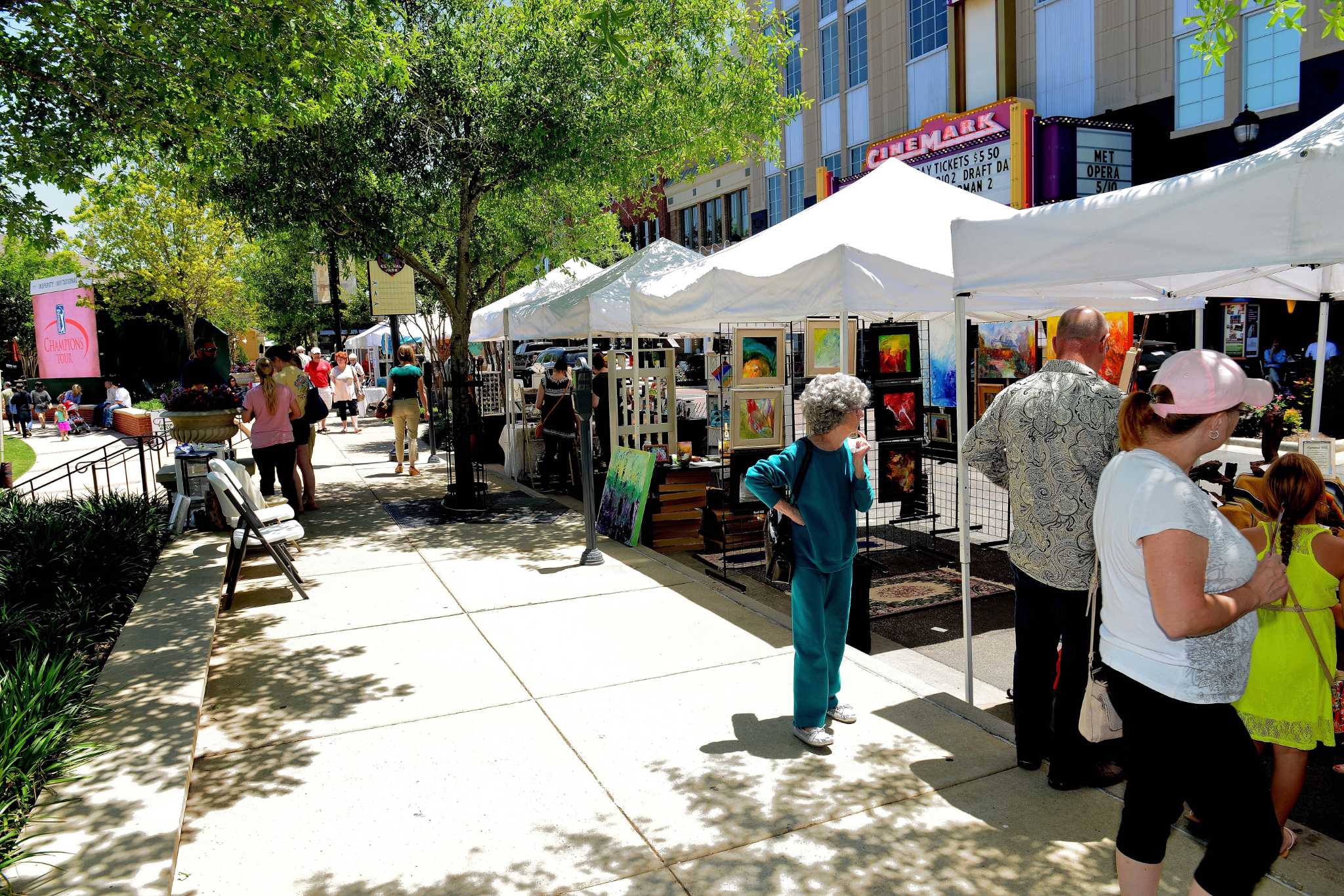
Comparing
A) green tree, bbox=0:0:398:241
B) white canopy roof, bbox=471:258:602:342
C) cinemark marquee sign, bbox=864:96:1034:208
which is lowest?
white canopy roof, bbox=471:258:602:342

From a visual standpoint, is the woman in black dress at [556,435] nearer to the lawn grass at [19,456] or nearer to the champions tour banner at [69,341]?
the lawn grass at [19,456]

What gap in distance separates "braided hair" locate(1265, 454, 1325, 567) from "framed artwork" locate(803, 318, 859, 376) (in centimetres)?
457

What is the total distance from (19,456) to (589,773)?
18.0 meters

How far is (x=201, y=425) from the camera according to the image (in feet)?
32.8

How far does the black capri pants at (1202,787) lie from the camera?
2.34 metres

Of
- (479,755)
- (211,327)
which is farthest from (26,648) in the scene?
(211,327)

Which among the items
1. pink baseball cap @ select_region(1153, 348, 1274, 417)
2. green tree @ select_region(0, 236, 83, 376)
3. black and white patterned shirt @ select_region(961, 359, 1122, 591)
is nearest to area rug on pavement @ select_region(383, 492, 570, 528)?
black and white patterned shirt @ select_region(961, 359, 1122, 591)

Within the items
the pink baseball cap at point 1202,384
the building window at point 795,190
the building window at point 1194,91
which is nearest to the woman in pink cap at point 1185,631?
the pink baseball cap at point 1202,384

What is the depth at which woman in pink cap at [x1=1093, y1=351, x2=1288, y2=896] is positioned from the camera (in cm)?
235

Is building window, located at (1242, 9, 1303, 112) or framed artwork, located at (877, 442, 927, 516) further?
building window, located at (1242, 9, 1303, 112)

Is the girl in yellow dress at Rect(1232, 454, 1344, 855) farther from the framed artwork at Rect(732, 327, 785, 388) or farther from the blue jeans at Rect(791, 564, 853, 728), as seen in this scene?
the framed artwork at Rect(732, 327, 785, 388)

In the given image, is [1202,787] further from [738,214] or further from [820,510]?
[738,214]

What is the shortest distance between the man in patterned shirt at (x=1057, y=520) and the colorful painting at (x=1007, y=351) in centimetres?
730

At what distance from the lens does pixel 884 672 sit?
5.32 metres
